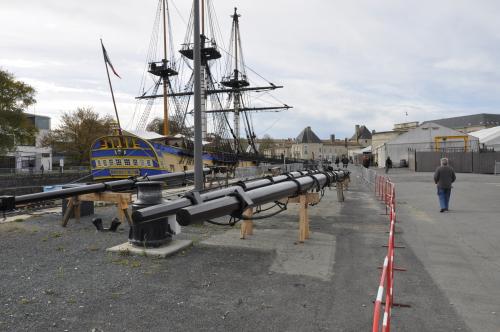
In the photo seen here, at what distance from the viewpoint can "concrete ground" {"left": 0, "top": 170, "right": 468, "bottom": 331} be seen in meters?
4.16

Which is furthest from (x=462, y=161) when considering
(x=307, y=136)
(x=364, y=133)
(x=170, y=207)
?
(x=364, y=133)

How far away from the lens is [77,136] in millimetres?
54719

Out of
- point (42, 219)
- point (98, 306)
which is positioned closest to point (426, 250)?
point (98, 306)

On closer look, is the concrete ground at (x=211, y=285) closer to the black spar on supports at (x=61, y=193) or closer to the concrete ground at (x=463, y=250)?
the concrete ground at (x=463, y=250)

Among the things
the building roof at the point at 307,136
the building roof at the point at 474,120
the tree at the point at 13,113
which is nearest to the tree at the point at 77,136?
the tree at the point at 13,113

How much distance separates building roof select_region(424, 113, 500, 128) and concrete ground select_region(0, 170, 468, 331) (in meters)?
121

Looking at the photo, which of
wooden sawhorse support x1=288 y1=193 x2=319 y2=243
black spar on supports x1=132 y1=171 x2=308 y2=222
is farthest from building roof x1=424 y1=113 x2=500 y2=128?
black spar on supports x1=132 y1=171 x2=308 y2=222

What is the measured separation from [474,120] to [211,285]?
127 metres

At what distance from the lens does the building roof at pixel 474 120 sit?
110938 millimetres

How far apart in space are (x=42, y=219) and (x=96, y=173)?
596 inches

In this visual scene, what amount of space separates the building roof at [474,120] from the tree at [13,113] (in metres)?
111

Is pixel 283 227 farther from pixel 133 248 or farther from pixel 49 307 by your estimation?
pixel 49 307

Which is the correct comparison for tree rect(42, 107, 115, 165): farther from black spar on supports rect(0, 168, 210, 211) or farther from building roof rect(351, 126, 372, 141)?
building roof rect(351, 126, 372, 141)

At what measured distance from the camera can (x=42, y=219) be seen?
1001 cm
